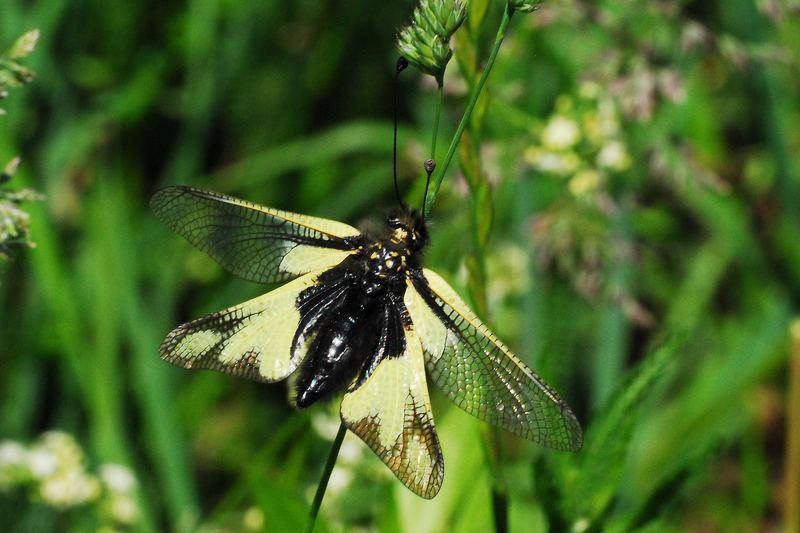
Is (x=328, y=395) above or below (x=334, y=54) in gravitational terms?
below

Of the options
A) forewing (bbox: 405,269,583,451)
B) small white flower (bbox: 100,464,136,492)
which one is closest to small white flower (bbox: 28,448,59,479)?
small white flower (bbox: 100,464,136,492)

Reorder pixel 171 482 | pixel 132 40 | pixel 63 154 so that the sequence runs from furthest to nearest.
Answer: pixel 132 40, pixel 63 154, pixel 171 482

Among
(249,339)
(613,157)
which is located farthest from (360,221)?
(249,339)

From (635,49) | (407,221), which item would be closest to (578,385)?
(635,49)

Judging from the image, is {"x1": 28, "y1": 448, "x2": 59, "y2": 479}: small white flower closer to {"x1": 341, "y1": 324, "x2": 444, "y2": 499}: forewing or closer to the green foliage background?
the green foliage background

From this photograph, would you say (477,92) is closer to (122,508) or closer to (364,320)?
(364,320)

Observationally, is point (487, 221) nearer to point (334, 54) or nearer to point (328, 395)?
point (328, 395)
